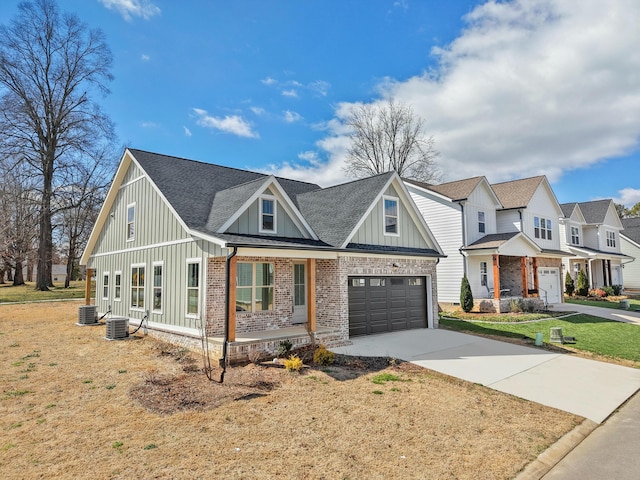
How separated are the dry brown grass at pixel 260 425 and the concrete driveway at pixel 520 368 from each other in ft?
2.56

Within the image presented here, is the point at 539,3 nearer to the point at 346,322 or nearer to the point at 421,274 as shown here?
the point at 421,274

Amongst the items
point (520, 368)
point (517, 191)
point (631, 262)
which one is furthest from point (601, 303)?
point (520, 368)

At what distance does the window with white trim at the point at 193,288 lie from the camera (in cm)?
1171

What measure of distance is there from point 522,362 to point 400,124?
31.0 meters

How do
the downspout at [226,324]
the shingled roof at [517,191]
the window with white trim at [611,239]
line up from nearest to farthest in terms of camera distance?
the downspout at [226,324], the shingled roof at [517,191], the window with white trim at [611,239]

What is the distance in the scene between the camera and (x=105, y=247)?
61.6ft

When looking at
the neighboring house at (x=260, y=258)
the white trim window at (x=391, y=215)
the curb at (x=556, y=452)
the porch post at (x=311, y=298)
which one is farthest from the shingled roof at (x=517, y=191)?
the curb at (x=556, y=452)

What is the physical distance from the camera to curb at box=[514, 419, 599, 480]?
4984mm

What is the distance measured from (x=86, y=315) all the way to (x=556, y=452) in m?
17.4

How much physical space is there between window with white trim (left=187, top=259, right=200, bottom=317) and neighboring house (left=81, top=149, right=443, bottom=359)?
0.12 ft

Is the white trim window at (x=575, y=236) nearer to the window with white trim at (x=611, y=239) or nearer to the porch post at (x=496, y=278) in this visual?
the window with white trim at (x=611, y=239)

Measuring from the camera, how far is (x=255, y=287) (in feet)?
41.3

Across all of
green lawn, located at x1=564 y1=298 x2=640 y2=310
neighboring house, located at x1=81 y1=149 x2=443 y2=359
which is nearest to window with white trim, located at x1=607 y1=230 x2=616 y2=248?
green lawn, located at x1=564 y1=298 x2=640 y2=310

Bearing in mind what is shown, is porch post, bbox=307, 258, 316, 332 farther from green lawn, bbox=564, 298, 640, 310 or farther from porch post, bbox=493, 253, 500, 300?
green lawn, bbox=564, 298, 640, 310
